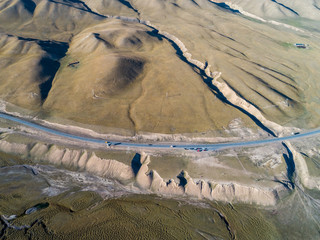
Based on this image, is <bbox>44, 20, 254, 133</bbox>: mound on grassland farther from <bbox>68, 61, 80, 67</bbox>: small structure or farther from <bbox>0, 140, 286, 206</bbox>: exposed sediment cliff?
<bbox>0, 140, 286, 206</bbox>: exposed sediment cliff

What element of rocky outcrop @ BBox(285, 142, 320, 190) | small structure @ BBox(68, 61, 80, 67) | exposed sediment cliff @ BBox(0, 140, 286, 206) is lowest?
small structure @ BBox(68, 61, 80, 67)

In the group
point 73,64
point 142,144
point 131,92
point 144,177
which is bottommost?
point 73,64

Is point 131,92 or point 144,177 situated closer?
point 144,177

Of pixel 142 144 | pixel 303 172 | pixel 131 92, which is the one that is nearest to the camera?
pixel 303 172

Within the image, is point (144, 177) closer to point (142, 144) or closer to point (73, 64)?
point (142, 144)

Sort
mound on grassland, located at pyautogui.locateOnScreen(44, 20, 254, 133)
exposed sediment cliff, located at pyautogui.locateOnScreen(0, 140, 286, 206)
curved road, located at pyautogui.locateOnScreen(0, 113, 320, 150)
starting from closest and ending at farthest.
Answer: exposed sediment cliff, located at pyautogui.locateOnScreen(0, 140, 286, 206) < curved road, located at pyautogui.locateOnScreen(0, 113, 320, 150) < mound on grassland, located at pyautogui.locateOnScreen(44, 20, 254, 133)

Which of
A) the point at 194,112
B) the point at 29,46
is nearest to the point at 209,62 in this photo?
the point at 194,112

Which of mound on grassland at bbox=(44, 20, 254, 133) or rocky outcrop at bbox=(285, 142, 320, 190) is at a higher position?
rocky outcrop at bbox=(285, 142, 320, 190)

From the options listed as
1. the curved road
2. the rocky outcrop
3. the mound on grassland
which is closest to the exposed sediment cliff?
the curved road

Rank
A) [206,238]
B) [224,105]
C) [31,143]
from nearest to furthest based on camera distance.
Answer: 1. [206,238]
2. [31,143]
3. [224,105]

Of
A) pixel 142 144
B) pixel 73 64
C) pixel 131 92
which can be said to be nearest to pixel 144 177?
pixel 142 144

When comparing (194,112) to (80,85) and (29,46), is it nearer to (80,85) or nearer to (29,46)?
(80,85)
